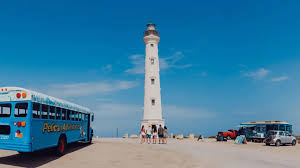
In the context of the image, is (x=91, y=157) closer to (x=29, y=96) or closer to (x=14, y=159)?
(x=14, y=159)

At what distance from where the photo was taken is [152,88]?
37969 millimetres

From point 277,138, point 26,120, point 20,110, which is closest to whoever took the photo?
point 26,120

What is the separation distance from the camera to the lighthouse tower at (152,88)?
37.4m

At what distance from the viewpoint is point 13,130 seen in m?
11.4

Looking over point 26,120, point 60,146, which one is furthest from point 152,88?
point 26,120

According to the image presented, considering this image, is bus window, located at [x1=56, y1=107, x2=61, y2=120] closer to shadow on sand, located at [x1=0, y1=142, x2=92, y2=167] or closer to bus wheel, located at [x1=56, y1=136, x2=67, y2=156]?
bus wheel, located at [x1=56, y1=136, x2=67, y2=156]

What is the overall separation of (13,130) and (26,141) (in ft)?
2.78

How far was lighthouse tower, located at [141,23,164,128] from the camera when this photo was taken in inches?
1474

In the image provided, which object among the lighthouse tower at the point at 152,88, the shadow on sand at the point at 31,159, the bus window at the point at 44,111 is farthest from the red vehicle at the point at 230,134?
the bus window at the point at 44,111

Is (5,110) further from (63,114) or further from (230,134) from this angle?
(230,134)

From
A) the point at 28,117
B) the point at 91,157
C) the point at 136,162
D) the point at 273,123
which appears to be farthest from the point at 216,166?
the point at 273,123

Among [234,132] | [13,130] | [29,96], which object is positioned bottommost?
[234,132]

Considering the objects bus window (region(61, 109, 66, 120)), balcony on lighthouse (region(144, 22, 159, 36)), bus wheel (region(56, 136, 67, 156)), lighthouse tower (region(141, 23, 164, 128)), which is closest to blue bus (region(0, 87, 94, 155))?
bus wheel (region(56, 136, 67, 156))

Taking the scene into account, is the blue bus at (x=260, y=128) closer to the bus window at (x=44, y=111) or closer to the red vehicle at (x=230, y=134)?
the red vehicle at (x=230, y=134)
